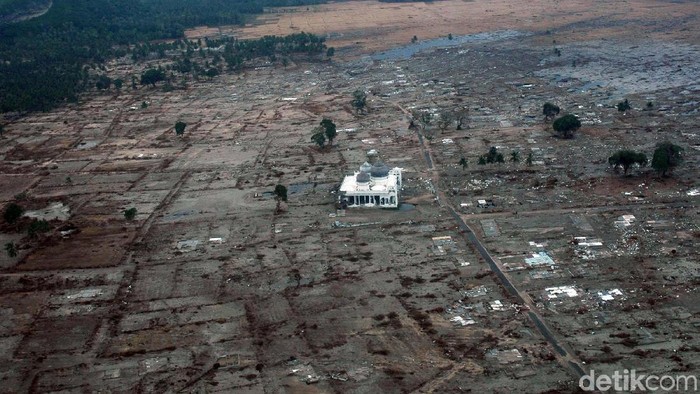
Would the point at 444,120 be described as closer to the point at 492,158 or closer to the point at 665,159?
the point at 492,158

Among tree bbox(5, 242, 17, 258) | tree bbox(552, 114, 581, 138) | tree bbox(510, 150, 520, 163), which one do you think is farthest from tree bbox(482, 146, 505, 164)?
tree bbox(5, 242, 17, 258)

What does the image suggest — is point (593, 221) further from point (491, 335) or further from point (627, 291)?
point (491, 335)

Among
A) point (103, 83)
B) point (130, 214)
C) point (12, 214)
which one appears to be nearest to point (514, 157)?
point (130, 214)

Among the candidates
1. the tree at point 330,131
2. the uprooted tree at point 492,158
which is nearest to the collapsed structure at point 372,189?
the uprooted tree at point 492,158

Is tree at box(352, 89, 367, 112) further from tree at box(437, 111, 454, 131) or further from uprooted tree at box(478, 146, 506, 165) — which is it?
uprooted tree at box(478, 146, 506, 165)

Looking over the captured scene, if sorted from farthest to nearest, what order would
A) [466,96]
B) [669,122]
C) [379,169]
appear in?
[466,96], [669,122], [379,169]

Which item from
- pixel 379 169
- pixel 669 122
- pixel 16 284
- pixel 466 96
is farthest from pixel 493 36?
pixel 16 284

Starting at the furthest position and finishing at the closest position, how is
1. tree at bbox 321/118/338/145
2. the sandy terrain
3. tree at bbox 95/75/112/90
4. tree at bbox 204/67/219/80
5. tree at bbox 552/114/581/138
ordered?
the sandy terrain
tree at bbox 204/67/219/80
tree at bbox 95/75/112/90
tree at bbox 321/118/338/145
tree at bbox 552/114/581/138
